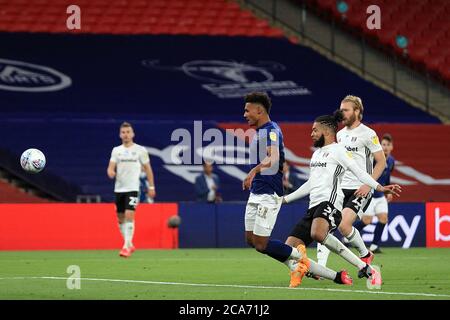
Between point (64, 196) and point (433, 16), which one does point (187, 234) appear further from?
point (433, 16)

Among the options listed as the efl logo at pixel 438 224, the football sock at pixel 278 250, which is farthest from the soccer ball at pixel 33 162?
the efl logo at pixel 438 224

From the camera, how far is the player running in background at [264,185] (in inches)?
461

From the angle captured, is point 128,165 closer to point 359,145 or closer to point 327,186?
point 359,145

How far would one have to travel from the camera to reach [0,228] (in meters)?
21.6

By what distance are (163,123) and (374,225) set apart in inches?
240

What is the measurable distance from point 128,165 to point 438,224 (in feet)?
23.7

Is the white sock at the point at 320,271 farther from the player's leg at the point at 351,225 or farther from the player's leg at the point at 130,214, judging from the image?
the player's leg at the point at 130,214

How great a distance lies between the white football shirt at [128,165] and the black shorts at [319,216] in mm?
6876

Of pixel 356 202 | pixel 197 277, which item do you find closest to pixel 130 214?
pixel 197 277

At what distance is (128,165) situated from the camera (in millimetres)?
19125

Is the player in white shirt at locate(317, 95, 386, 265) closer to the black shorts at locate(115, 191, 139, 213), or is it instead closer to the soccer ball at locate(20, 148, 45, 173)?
the soccer ball at locate(20, 148, 45, 173)

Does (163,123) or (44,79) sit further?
(44,79)

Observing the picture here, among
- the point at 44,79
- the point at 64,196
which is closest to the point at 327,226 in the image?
the point at 64,196

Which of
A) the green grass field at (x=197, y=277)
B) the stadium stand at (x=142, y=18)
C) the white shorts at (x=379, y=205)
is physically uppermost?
the stadium stand at (x=142, y=18)
